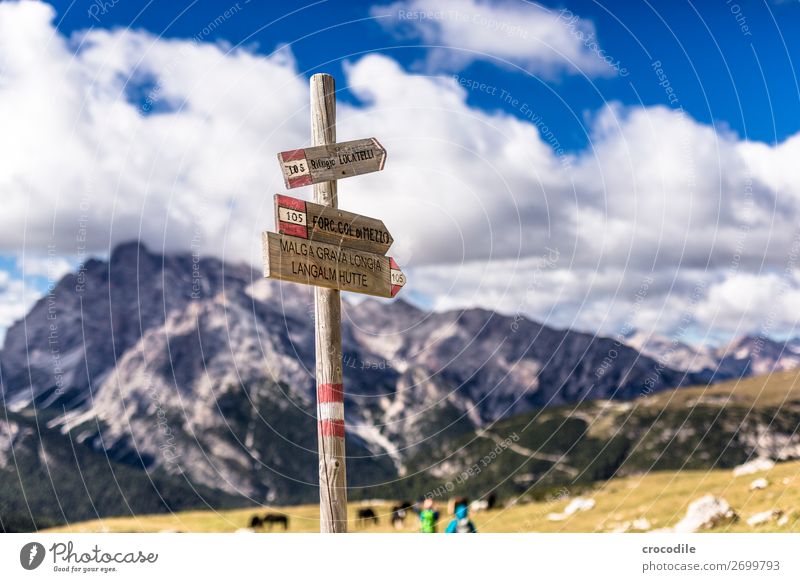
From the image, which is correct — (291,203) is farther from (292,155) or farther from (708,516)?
(708,516)

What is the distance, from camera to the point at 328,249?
1636 centimetres

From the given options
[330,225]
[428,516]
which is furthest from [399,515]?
[330,225]

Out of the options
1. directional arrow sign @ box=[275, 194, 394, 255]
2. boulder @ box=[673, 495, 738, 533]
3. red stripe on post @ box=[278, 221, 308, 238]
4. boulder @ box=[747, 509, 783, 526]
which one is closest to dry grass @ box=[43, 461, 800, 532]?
boulder @ box=[747, 509, 783, 526]

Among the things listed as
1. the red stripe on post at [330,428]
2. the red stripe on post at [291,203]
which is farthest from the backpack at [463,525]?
the red stripe on post at [291,203]

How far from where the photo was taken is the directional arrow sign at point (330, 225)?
51.3 ft

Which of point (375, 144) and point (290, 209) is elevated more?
point (375, 144)

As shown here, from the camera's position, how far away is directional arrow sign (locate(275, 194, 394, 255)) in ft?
51.3

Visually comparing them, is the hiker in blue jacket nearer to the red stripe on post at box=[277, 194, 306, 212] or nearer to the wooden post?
the wooden post

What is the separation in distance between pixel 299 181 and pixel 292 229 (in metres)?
1.29
